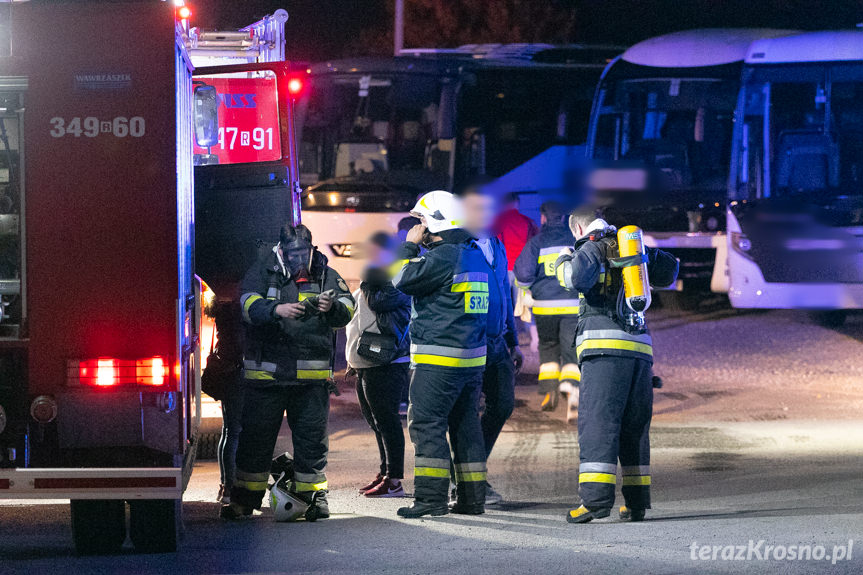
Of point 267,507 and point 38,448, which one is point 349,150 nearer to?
point 267,507

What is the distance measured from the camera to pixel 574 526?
24.0 feet

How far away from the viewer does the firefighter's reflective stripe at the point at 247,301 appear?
7418 mm

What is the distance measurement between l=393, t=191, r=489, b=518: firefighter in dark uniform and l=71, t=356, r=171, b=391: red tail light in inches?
69.1

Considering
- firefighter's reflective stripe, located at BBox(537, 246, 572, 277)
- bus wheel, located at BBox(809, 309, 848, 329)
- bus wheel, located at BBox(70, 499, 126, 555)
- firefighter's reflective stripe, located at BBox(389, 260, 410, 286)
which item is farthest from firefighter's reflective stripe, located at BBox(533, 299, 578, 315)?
bus wheel, located at BBox(809, 309, 848, 329)

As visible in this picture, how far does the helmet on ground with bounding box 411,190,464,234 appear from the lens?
7668mm

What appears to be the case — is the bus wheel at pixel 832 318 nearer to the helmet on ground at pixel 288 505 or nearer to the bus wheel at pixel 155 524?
the helmet on ground at pixel 288 505

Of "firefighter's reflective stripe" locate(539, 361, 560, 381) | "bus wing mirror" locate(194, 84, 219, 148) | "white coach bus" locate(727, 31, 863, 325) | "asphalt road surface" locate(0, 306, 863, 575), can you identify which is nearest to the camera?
"asphalt road surface" locate(0, 306, 863, 575)

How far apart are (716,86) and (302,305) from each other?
516 inches

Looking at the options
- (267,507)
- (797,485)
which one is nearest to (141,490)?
(267,507)

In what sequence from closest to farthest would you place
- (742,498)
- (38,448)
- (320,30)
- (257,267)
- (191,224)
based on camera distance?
(38,448) → (191,224) → (257,267) → (742,498) → (320,30)

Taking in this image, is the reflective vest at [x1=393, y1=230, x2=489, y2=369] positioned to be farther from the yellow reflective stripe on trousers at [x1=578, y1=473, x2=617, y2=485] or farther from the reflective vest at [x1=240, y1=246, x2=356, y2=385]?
the yellow reflective stripe on trousers at [x1=578, y1=473, x2=617, y2=485]

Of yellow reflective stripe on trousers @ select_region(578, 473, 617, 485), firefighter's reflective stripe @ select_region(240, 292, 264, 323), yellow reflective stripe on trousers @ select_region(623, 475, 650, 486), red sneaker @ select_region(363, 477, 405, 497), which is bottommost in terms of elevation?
red sneaker @ select_region(363, 477, 405, 497)

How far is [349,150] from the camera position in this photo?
1931 cm

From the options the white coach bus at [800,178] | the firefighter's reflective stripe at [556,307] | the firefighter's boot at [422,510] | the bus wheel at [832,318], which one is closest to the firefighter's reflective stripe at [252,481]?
the firefighter's boot at [422,510]
